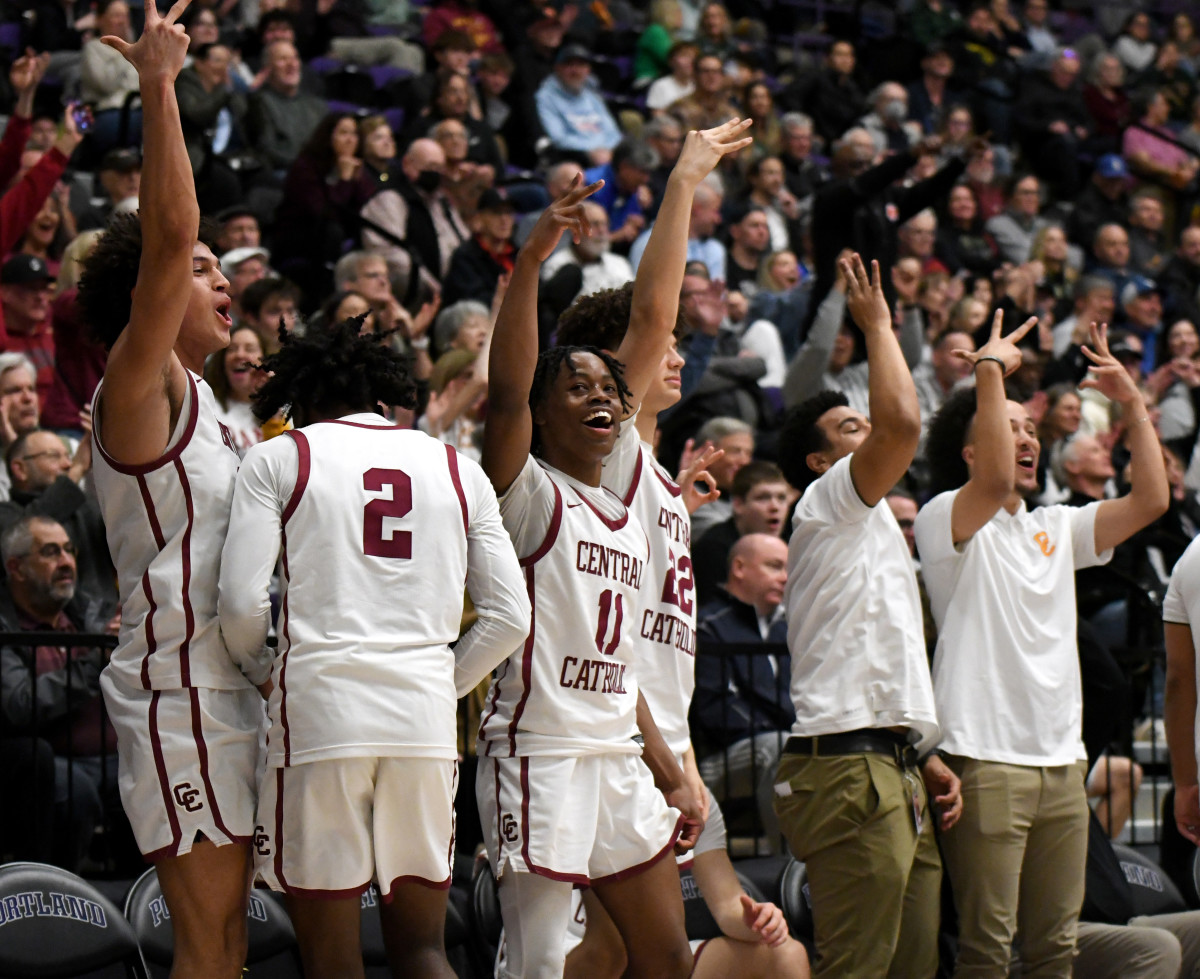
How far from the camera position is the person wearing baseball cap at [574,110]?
43.0 feet

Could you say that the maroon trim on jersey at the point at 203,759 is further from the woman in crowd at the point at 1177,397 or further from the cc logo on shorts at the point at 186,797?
the woman in crowd at the point at 1177,397

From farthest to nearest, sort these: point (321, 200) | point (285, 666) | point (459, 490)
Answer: point (321, 200)
point (459, 490)
point (285, 666)

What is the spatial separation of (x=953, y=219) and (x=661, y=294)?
31.2 ft

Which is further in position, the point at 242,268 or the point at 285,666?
the point at 242,268

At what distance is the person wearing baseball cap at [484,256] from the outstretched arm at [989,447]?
4649mm

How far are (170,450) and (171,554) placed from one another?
0.23 m

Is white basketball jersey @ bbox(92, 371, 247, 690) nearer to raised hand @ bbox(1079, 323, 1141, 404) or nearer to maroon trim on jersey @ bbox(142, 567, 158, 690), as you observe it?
maroon trim on jersey @ bbox(142, 567, 158, 690)

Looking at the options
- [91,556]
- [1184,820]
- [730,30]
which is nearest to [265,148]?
[91,556]

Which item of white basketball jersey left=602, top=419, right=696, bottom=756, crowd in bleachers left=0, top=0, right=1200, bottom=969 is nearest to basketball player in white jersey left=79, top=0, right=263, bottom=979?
crowd in bleachers left=0, top=0, right=1200, bottom=969

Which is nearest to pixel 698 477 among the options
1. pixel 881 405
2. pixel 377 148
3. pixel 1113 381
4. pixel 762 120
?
pixel 881 405

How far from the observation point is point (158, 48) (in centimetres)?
356

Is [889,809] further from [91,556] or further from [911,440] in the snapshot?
[91,556]

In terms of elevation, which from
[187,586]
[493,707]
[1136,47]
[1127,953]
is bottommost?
[1136,47]

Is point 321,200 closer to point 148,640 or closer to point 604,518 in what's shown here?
point 604,518
